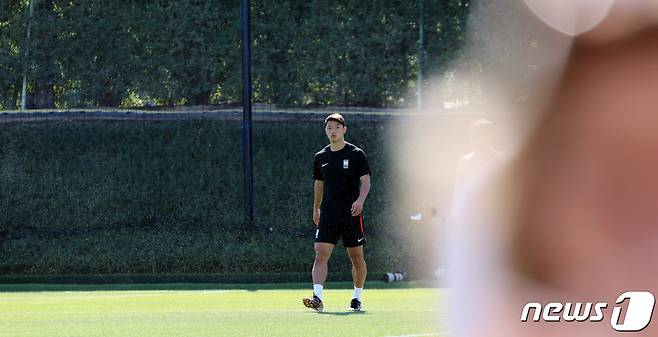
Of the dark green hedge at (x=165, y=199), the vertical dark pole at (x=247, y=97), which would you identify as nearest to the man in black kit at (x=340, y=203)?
the vertical dark pole at (x=247, y=97)

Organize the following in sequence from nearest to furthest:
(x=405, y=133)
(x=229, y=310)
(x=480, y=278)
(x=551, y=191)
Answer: (x=480, y=278) < (x=551, y=191) < (x=229, y=310) < (x=405, y=133)

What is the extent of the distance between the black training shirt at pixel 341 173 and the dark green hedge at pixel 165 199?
1279cm

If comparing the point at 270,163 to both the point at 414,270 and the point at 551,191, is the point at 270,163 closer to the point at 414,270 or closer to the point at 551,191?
the point at 414,270

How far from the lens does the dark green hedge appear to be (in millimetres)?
27406

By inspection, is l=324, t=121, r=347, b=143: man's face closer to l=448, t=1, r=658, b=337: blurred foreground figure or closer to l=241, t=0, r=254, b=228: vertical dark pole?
l=448, t=1, r=658, b=337: blurred foreground figure

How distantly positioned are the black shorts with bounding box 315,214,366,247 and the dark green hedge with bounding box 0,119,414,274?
1267cm

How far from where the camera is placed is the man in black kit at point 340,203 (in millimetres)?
13531

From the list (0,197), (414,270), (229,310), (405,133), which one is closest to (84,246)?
(0,197)

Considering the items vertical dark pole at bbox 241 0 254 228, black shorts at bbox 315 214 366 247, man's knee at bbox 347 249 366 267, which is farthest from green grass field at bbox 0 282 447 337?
vertical dark pole at bbox 241 0 254 228

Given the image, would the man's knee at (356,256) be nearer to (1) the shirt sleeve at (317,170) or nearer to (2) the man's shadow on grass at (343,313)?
(2) the man's shadow on grass at (343,313)

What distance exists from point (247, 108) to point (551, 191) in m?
21.0

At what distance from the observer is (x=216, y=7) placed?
1396 inches

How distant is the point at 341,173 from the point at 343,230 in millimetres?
614

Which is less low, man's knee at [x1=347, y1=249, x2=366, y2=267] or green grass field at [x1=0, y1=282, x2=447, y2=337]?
man's knee at [x1=347, y1=249, x2=366, y2=267]
